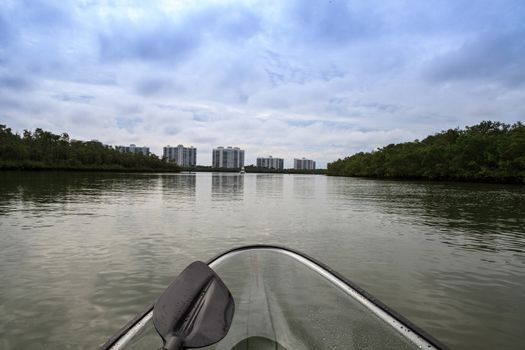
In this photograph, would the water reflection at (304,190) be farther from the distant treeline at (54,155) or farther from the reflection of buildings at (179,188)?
the distant treeline at (54,155)

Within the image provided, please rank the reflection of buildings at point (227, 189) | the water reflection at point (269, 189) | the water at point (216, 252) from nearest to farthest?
the water at point (216, 252), the reflection of buildings at point (227, 189), the water reflection at point (269, 189)

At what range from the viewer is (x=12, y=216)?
15125 millimetres

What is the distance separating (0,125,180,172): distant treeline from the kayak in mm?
116044

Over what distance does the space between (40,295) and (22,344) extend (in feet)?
6.41

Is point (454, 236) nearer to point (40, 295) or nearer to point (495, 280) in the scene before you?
point (495, 280)

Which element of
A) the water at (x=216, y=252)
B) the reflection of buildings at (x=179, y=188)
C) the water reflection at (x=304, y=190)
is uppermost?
the reflection of buildings at (x=179, y=188)

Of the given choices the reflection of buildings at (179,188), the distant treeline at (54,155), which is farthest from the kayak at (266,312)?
the distant treeline at (54,155)

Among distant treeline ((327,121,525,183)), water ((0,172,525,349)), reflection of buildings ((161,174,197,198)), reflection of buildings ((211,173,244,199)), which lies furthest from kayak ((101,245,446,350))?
distant treeline ((327,121,525,183))

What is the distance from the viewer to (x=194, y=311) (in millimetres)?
2822

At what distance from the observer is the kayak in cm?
263

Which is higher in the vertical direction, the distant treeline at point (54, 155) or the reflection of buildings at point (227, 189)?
the distant treeline at point (54, 155)

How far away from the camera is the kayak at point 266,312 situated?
2627 mm

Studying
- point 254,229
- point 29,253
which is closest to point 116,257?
point 29,253

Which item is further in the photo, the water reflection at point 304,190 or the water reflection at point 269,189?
the water reflection at point 304,190
